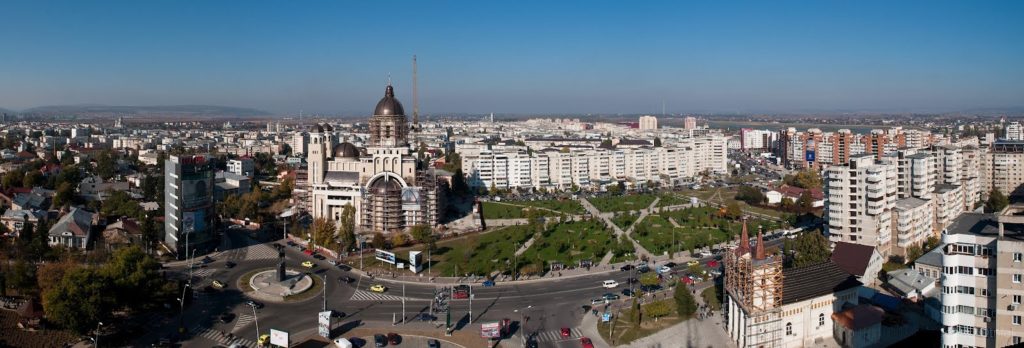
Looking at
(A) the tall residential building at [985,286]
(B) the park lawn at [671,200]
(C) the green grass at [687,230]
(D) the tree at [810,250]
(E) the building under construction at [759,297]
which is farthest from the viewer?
(B) the park lawn at [671,200]

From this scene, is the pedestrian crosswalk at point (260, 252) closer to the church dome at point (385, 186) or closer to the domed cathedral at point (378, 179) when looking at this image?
the domed cathedral at point (378, 179)

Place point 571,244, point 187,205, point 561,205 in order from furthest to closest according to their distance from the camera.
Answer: point 561,205
point 571,244
point 187,205

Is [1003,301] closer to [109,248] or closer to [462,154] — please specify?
[109,248]

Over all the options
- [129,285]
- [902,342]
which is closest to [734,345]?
[902,342]

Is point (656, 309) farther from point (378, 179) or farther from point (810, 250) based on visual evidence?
point (378, 179)

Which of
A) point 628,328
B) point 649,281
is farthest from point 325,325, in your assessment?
point 649,281

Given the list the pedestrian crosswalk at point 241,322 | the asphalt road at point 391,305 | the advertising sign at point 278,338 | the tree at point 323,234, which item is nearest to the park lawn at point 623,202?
the asphalt road at point 391,305
